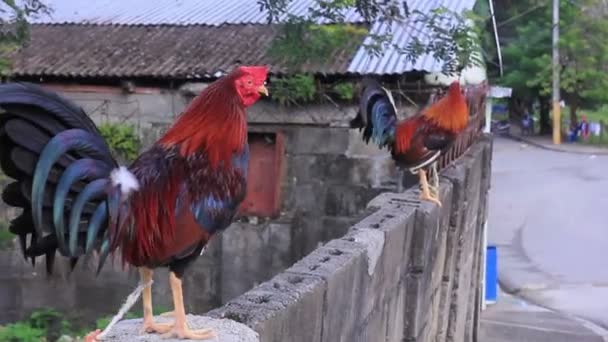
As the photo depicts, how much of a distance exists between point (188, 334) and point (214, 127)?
0.60 m

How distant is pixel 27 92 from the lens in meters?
2.30

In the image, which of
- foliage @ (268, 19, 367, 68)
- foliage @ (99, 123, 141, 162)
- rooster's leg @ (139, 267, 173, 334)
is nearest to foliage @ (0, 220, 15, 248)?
foliage @ (99, 123, 141, 162)

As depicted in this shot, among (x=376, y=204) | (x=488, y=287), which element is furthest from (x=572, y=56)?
(x=376, y=204)

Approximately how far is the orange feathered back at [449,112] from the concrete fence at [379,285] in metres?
0.53

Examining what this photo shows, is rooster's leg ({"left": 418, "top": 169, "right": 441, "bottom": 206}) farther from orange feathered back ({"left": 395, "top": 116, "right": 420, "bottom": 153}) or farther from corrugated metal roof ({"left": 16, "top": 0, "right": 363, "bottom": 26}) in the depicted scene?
corrugated metal roof ({"left": 16, "top": 0, "right": 363, "bottom": 26})

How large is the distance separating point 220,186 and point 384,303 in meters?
2.37

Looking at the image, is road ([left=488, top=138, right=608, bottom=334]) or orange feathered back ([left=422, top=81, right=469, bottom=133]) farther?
road ([left=488, top=138, right=608, bottom=334])

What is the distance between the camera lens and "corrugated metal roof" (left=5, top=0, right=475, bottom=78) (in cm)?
870

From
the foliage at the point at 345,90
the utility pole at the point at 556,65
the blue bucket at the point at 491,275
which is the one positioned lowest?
the blue bucket at the point at 491,275

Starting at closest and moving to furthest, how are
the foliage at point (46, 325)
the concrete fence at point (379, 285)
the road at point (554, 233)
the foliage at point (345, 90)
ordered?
the concrete fence at point (379, 285), the foliage at point (46, 325), the foliage at point (345, 90), the road at point (554, 233)

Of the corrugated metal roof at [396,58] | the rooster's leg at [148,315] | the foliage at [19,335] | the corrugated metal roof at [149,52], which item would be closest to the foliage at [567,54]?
the corrugated metal roof at [396,58]

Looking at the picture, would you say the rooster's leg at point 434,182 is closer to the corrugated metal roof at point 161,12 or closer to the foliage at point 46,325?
the foliage at point 46,325

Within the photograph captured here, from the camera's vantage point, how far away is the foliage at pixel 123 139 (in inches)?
348

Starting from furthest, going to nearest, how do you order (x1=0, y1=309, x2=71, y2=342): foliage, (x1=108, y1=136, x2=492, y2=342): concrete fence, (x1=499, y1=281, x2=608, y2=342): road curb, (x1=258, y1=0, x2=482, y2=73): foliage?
(x1=499, y1=281, x2=608, y2=342): road curb < (x1=0, y1=309, x2=71, y2=342): foliage < (x1=258, y1=0, x2=482, y2=73): foliage < (x1=108, y1=136, x2=492, y2=342): concrete fence
